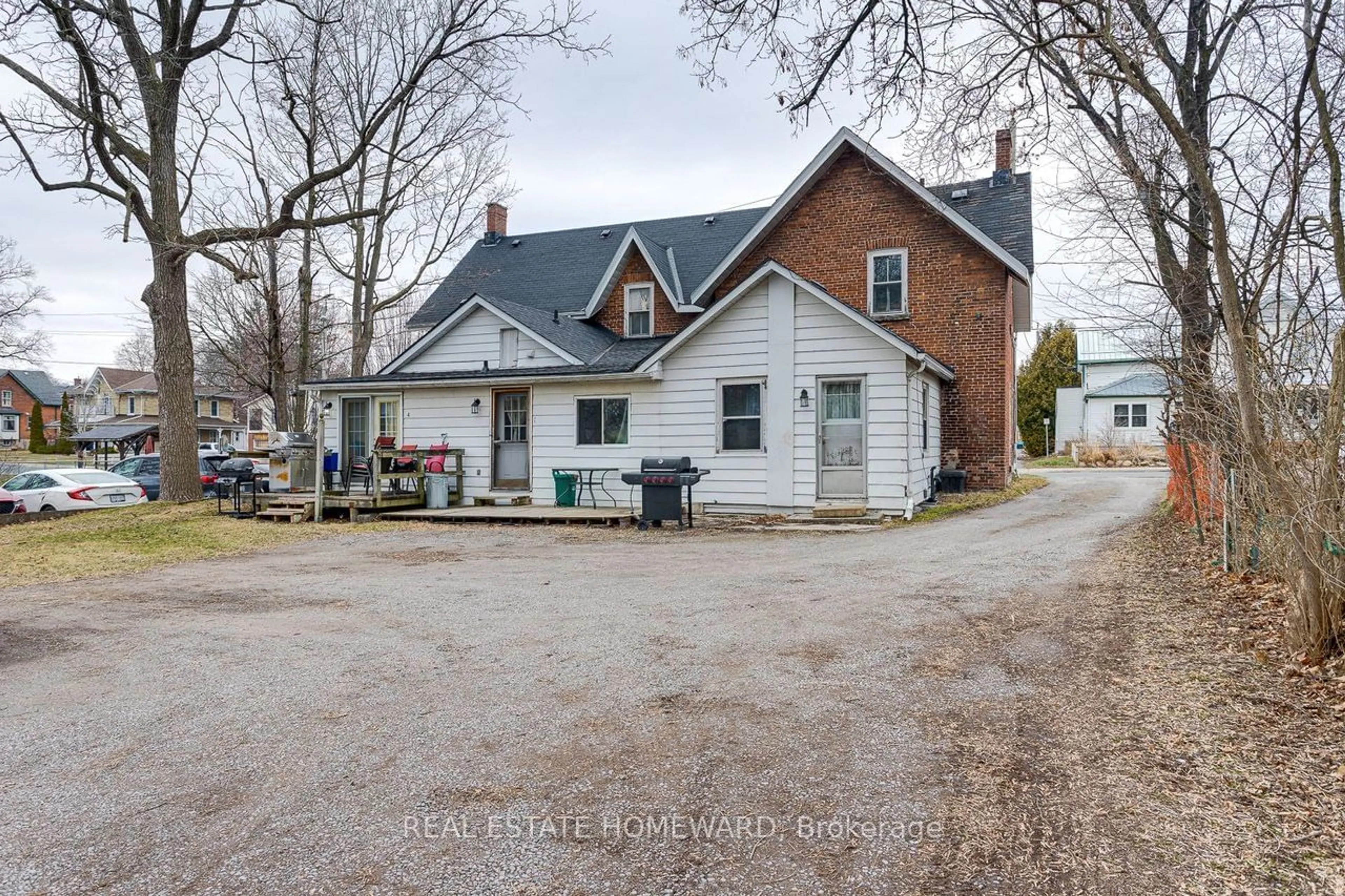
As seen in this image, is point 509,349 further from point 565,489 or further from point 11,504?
point 11,504

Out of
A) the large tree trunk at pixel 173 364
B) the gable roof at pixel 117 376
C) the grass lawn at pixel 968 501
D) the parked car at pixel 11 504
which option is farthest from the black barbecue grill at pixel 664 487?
the gable roof at pixel 117 376

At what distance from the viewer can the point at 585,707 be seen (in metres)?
4.42

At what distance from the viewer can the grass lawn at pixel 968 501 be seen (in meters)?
13.5

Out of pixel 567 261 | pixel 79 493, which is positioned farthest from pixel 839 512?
pixel 79 493

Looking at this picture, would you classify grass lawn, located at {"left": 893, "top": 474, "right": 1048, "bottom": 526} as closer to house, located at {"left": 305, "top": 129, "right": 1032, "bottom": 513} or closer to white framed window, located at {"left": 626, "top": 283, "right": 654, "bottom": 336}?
house, located at {"left": 305, "top": 129, "right": 1032, "bottom": 513}

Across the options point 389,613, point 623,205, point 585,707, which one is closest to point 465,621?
point 389,613

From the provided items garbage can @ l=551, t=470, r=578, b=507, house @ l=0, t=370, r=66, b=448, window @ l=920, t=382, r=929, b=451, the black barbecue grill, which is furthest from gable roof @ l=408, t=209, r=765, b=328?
house @ l=0, t=370, r=66, b=448

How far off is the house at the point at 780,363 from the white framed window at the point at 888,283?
37 mm

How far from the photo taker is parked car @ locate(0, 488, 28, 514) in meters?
18.4

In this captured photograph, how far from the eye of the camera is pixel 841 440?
1400 cm

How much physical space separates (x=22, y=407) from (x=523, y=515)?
77.7m

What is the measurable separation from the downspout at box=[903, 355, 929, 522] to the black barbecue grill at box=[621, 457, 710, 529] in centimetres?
336

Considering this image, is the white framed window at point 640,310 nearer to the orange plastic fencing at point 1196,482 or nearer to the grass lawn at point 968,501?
the grass lawn at point 968,501

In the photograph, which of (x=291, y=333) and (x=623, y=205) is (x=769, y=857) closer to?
(x=623, y=205)
